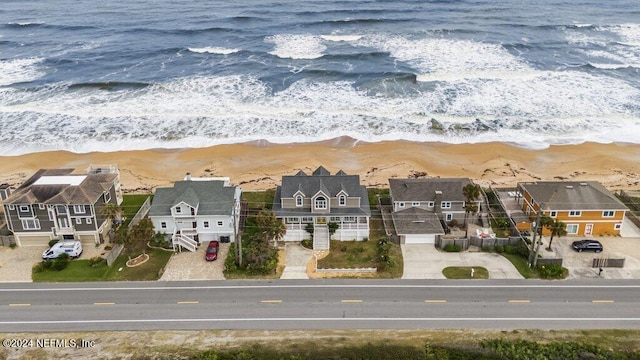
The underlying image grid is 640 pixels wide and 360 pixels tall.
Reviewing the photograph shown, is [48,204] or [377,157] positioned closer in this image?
[48,204]

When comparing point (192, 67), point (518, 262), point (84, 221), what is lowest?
point (518, 262)

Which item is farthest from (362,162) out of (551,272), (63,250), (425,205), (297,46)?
(297,46)

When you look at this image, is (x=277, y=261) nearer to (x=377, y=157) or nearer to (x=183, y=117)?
(x=377, y=157)

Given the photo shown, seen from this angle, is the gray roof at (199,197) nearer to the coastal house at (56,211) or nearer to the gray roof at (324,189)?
Answer: the gray roof at (324,189)

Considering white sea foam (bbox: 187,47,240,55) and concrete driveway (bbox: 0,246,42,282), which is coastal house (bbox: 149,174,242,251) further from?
white sea foam (bbox: 187,47,240,55)

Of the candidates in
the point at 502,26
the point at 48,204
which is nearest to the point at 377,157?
the point at 48,204

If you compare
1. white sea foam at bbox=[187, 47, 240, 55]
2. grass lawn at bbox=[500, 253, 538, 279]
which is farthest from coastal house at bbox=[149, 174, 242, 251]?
white sea foam at bbox=[187, 47, 240, 55]

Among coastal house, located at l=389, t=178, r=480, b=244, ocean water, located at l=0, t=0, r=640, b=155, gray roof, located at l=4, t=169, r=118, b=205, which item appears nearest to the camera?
gray roof, located at l=4, t=169, r=118, b=205
